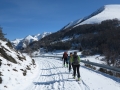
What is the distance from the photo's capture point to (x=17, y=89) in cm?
1009

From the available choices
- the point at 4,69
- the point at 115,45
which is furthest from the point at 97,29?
the point at 4,69

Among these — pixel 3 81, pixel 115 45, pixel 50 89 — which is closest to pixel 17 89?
pixel 3 81

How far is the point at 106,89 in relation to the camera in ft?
28.6

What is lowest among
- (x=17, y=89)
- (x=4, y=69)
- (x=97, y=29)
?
(x=17, y=89)

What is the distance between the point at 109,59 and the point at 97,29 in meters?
134

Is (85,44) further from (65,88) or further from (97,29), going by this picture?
(65,88)

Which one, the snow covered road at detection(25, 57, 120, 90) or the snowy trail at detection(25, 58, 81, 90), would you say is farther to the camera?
the snowy trail at detection(25, 58, 81, 90)

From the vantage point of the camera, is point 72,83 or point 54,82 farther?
point 54,82

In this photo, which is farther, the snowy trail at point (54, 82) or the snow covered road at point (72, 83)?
the snowy trail at point (54, 82)

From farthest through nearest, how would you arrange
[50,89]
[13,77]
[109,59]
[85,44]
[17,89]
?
[85,44]
[109,59]
[13,77]
[17,89]
[50,89]

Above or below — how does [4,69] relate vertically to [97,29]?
below

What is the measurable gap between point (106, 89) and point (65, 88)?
7.38 ft

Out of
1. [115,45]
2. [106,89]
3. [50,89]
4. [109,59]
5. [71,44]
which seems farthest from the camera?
[71,44]

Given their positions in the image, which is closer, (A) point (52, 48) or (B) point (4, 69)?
(B) point (4, 69)
